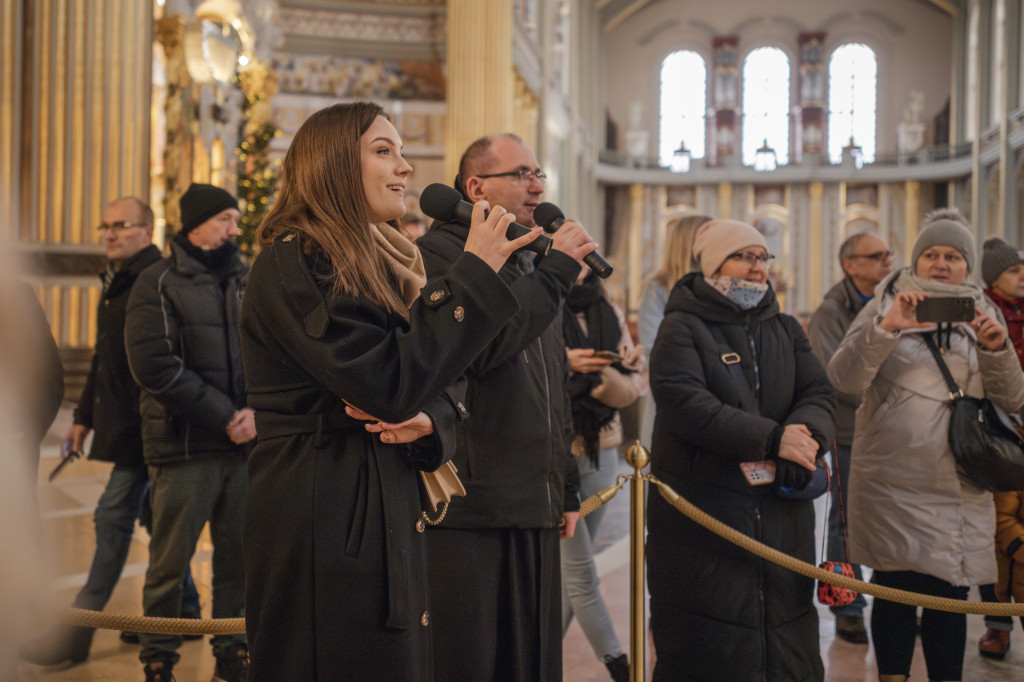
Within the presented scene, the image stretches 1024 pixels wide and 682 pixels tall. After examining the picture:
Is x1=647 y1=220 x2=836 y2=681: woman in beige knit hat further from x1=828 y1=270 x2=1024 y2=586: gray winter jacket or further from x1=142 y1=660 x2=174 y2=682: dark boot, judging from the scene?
x1=142 y1=660 x2=174 y2=682: dark boot

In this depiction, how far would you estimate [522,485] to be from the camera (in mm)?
2344

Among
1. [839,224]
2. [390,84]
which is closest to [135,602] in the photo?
[390,84]

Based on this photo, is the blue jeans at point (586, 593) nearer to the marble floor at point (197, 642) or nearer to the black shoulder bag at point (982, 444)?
the marble floor at point (197, 642)

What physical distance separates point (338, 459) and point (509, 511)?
2.14ft

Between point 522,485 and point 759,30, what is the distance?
3227cm

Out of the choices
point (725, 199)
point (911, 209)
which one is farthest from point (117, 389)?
point (911, 209)

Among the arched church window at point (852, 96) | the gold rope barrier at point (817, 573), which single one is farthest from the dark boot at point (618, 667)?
the arched church window at point (852, 96)

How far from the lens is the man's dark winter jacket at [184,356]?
3.33 m

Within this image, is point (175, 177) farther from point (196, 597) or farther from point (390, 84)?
point (390, 84)

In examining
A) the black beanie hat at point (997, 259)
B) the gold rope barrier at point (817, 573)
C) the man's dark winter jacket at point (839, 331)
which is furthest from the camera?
the man's dark winter jacket at point (839, 331)

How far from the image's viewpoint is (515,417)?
237 centimetres

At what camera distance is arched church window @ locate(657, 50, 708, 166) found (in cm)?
3166

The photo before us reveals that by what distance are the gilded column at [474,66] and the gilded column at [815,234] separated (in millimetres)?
17872

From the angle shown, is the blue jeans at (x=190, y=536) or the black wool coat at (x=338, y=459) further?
the blue jeans at (x=190, y=536)
